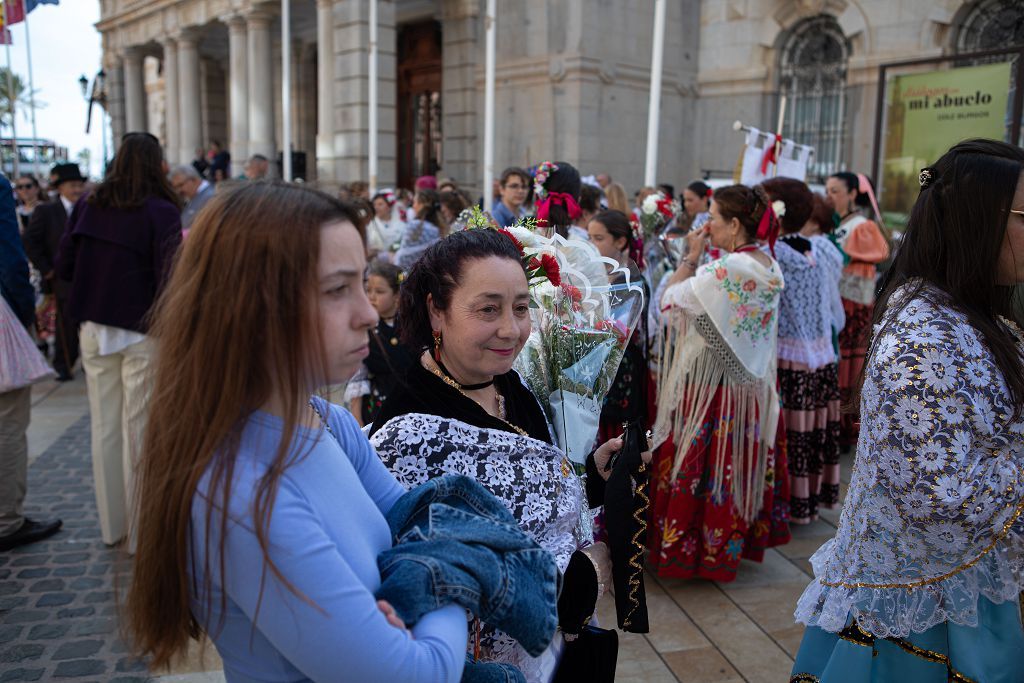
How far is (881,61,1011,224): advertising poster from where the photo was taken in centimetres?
766

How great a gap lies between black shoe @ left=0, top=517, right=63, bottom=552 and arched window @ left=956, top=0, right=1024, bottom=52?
13.1m

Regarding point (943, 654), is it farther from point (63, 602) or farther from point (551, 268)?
point (63, 602)

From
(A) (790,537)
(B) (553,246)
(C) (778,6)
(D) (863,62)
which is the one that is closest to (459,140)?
(C) (778,6)

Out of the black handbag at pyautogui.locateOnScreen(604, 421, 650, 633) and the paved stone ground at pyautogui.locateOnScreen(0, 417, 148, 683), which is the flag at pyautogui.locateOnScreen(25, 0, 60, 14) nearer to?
the paved stone ground at pyautogui.locateOnScreen(0, 417, 148, 683)

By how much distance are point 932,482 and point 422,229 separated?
621 cm

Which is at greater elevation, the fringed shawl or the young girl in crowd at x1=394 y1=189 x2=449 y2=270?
the young girl in crowd at x1=394 y1=189 x2=449 y2=270

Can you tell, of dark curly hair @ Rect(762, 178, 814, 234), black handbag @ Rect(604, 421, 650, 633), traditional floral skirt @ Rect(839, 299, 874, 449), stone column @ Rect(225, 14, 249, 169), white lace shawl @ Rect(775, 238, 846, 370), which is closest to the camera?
black handbag @ Rect(604, 421, 650, 633)

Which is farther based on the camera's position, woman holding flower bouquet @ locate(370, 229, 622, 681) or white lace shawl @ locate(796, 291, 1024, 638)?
white lace shawl @ locate(796, 291, 1024, 638)

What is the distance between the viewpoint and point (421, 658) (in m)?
1.15

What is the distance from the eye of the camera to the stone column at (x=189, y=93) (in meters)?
20.7

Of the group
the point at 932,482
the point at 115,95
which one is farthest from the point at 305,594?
the point at 115,95

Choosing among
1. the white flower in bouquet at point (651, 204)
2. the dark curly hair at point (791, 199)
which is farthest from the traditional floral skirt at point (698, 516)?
the white flower in bouquet at point (651, 204)

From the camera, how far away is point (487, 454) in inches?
70.4

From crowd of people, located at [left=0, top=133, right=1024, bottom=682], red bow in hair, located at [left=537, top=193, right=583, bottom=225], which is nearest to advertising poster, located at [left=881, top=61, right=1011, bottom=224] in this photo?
red bow in hair, located at [left=537, top=193, right=583, bottom=225]
